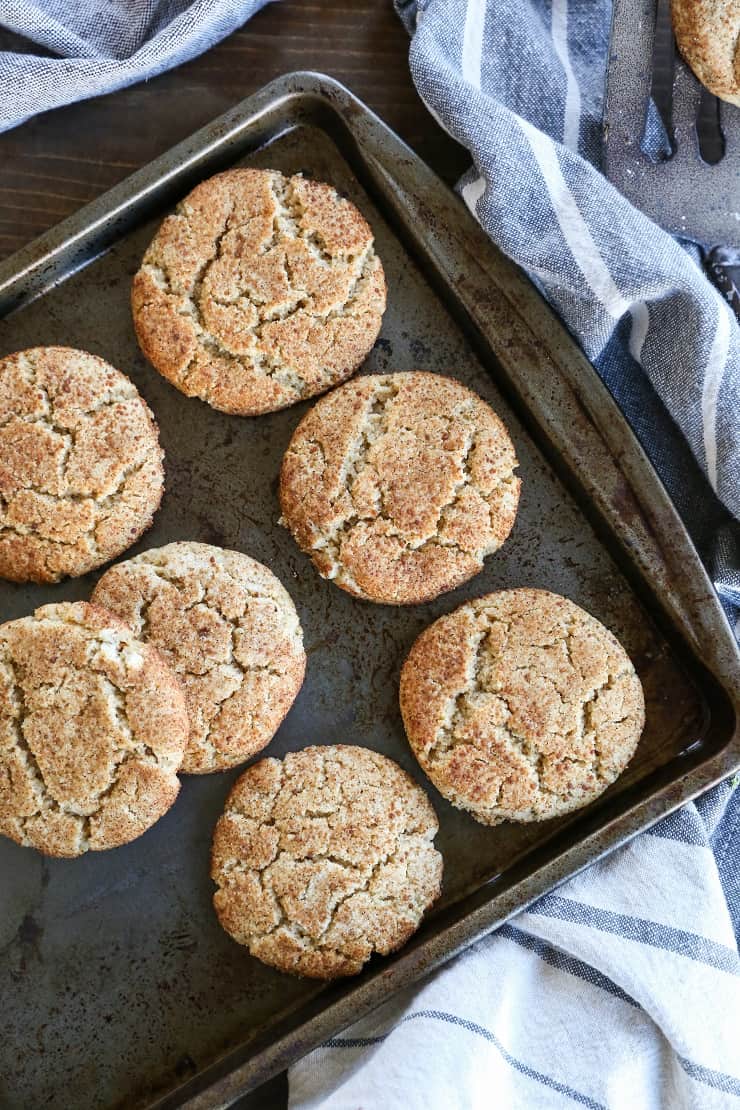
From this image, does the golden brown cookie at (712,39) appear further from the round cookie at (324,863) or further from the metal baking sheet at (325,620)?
the round cookie at (324,863)

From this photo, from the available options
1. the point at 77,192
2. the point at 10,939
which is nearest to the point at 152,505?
the point at 77,192

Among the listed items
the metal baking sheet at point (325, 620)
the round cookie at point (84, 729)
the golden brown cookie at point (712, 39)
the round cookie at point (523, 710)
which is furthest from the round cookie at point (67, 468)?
the golden brown cookie at point (712, 39)

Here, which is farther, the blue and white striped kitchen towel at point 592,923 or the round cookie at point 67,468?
Answer: the round cookie at point 67,468

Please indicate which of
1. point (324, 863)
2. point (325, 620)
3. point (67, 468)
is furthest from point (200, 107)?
point (324, 863)

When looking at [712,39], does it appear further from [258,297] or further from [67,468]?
[67,468]

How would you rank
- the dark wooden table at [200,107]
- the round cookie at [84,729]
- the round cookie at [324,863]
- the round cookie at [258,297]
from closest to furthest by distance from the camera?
the round cookie at [84,729], the round cookie at [324,863], the round cookie at [258,297], the dark wooden table at [200,107]

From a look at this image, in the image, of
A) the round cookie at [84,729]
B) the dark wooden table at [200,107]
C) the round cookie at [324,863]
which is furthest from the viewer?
the dark wooden table at [200,107]

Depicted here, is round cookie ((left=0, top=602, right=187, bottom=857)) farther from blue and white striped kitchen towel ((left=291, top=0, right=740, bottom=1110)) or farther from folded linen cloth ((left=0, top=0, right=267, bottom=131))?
folded linen cloth ((left=0, top=0, right=267, bottom=131))

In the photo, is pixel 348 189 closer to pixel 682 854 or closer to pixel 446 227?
pixel 446 227
